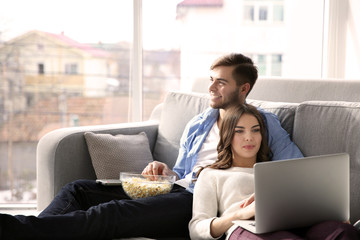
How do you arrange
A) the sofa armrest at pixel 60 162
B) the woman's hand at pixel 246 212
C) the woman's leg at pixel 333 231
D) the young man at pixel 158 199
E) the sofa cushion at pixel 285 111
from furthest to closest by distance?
1. the sofa armrest at pixel 60 162
2. the sofa cushion at pixel 285 111
3. the young man at pixel 158 199
4. the woman's hand at pixel 246 212
5. the woman's leg at pixel 333 231

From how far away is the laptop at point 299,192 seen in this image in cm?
173

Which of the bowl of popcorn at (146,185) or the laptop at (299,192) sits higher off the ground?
the laptop at (299,192)

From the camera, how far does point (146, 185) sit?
2.35m

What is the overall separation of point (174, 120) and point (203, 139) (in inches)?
16.0

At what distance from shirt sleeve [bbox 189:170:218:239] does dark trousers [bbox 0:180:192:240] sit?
0.41ft

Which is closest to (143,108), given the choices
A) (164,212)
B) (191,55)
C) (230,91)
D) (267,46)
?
(191,55)

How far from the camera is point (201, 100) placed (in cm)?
290

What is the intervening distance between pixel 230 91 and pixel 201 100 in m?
0.35

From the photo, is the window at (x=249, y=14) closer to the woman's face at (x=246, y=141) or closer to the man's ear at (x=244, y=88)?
the man's ear at (x=244, y=88)

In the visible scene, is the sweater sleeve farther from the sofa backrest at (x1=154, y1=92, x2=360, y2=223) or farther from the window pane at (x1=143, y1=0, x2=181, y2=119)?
the window pane at (x1=143, y1=0, x2=181, y2=119)

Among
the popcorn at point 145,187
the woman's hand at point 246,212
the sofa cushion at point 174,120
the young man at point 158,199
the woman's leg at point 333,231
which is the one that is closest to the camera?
the woman's leg at point 333,231

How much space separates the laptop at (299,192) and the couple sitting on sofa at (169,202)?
0.21 feet

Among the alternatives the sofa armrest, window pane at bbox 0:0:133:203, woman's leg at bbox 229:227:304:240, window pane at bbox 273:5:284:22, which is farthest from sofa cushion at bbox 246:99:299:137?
window pane at bbox 0:0:133:203

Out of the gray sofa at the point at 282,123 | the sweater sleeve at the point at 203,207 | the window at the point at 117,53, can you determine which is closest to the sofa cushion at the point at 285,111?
the gray sofa at the point at 282,123
